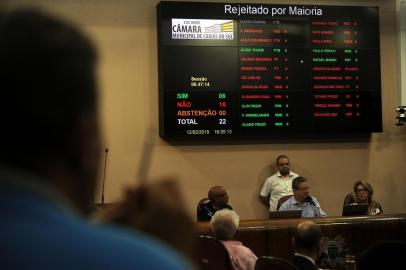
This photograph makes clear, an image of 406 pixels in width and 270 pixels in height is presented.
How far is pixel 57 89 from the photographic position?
0.60 m

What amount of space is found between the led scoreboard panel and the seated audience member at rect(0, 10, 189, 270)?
645 centimetres

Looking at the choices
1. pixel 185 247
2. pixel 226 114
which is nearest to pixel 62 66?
pixel 185 247

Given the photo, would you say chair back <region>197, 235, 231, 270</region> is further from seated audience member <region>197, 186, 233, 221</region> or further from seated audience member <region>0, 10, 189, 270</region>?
seated audience member <region>0, 10, 189, 270</region>

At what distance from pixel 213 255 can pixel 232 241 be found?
22 centimetres

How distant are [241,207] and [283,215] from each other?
2029 millimetres

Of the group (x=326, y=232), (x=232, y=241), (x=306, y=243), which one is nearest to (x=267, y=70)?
(x=326, y=232)

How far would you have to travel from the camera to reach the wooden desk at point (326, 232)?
534 cm

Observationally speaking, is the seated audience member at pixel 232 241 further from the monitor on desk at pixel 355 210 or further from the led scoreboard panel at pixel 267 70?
the led scoreboard panel at pixel 267 70

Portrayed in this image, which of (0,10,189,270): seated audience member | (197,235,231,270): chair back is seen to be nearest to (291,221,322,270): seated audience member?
(197,235,231,270): chair back

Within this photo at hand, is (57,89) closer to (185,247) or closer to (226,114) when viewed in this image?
(185,247)

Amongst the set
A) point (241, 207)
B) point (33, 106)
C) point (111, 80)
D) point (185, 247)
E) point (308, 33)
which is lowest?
point (241, 207)

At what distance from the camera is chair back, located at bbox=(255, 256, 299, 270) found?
132 inches

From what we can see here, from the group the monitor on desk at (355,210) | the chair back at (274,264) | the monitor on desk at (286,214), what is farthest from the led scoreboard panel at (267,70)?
the chair back at (274,264)

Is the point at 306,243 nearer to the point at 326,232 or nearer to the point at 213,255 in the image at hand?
the point at 213,255
